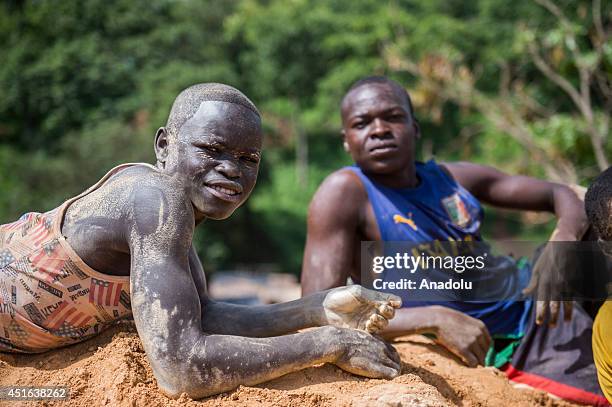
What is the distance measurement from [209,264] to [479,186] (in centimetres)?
1328

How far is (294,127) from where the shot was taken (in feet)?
72.9

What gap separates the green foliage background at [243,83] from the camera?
16312mm

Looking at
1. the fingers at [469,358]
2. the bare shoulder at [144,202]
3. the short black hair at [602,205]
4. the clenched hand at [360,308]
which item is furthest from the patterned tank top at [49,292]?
the short black hair at [602,205]

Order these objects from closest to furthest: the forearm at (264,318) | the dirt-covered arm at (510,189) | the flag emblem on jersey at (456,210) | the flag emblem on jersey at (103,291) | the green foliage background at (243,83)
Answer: the flag emblem on jersey at (103,291), the forearm at (264,318), the flag emblem on jersey at (456,210), the dirt-covered arm at (510,189), the green foliage background at (243,83)

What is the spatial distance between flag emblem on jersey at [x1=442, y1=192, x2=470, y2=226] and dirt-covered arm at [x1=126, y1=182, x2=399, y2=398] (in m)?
1.48

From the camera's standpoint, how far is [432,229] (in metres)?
3.37

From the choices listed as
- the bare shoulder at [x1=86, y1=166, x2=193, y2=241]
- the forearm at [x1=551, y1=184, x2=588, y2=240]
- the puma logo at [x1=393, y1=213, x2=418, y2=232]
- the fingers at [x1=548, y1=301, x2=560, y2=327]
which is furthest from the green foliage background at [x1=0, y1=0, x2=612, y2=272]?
the bare shoulder at [x1=86, y1=166, x2=193, y2=241]

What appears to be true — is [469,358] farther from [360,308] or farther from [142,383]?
[142,383]

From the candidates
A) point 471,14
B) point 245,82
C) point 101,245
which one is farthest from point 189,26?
point 101,245

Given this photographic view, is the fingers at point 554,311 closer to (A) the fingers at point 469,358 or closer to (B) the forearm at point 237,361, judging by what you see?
(A) the fingers at point 469,358

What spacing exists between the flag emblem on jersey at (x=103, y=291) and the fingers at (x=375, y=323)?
823 millimetres

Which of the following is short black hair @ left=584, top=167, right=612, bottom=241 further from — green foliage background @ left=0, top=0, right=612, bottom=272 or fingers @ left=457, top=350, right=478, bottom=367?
green foliage background @ left=0, top=0, right=612, bottom=272

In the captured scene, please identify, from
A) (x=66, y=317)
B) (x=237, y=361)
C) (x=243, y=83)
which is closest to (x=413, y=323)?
(x=237, y=361)

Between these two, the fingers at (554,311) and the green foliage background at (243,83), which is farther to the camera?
the green foliage background at (243,83)
